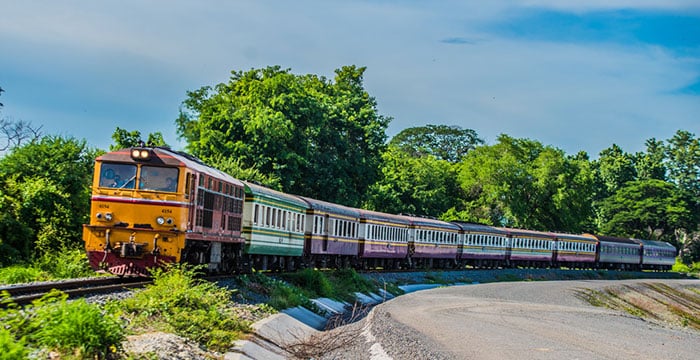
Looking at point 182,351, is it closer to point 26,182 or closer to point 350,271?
point 26,182

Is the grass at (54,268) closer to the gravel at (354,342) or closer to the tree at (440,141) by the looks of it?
the gravel at (354,342)

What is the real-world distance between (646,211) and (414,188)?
33574mm

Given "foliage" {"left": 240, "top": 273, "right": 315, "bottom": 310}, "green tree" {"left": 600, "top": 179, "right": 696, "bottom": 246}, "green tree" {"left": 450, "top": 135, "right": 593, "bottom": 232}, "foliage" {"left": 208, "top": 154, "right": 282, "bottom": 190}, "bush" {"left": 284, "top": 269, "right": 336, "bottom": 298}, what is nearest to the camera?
"foliage" {"left": 240, "top": 273, "right": 315, "bottom": 310}

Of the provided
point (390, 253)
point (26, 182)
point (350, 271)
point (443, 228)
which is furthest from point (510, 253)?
point (26, 182)

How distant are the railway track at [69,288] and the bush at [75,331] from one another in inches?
134

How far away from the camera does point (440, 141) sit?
4262 inches

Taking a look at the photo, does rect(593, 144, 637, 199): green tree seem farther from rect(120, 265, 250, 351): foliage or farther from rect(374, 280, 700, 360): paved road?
rect(120, 265, 250, 351): foliage

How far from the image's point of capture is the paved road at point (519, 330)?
1652 cm

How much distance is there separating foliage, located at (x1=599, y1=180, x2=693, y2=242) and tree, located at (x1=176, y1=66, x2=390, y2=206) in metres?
45.7

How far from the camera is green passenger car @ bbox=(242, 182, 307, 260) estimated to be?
79.0ft

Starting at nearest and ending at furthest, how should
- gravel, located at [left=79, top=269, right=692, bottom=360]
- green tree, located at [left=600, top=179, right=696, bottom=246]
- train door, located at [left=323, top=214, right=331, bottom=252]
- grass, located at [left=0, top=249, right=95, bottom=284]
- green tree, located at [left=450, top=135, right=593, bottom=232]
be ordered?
gravel, located at [left=79, top=269, right=692, bottom=360] → grass, located at [left=0, top=249, right=95, bottom=284] → train door, located at [left=323, top=214, right=331, bottom=252] → green tree, located at [left=450, top=135, right=593, bottom=232] → green tree, located at [left=600, top=179, right=696, bottom=246]

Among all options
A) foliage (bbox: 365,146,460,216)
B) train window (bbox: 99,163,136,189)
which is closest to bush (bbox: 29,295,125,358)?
train window (bbox: 99,163,136,189)

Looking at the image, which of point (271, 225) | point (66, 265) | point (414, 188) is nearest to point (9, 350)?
point (66, 265)

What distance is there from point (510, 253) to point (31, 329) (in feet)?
170
